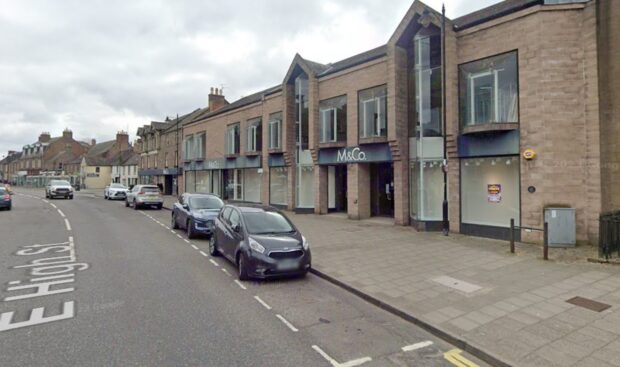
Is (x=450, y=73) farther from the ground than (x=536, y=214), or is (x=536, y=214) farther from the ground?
(x=450, y=73)

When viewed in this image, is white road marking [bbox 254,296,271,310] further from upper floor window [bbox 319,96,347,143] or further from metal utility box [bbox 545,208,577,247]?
upper floor window [bbox 319,96,347,143]

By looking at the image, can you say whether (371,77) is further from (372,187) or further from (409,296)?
(409,296)

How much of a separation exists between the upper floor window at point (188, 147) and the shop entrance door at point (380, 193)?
1991cm

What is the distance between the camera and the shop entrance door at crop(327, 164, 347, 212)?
61.8 feet

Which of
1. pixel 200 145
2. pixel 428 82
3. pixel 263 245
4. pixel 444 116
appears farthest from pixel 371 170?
pixel 200 145

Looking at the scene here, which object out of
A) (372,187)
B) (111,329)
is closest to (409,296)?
(111,329)

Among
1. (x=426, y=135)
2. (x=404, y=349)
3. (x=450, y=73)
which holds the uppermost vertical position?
(x=450, y=73)

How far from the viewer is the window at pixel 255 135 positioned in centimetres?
2306

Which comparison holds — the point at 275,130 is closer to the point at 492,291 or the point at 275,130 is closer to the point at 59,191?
the point at 492,291

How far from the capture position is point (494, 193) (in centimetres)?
1173

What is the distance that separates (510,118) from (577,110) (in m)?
1.66

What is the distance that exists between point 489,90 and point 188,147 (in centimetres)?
2653

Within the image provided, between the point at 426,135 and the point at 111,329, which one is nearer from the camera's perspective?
the point at 111,329

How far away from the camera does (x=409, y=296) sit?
620 centimetres
